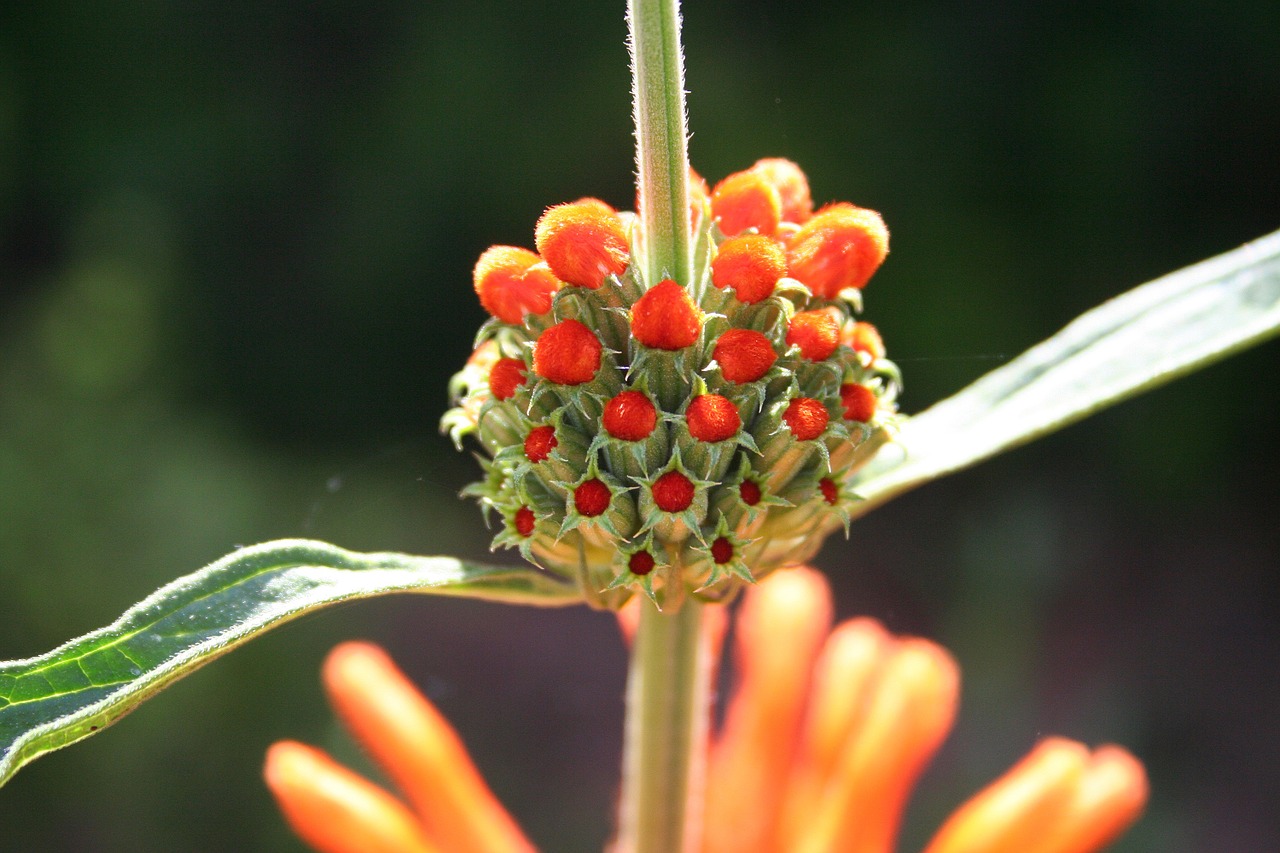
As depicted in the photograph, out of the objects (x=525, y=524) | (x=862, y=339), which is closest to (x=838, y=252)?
(x=862, y=339)

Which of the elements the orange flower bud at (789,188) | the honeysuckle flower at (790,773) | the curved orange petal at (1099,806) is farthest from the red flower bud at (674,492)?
the curved orange petal at (1099,806)

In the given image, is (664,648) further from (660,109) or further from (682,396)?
(660,109)

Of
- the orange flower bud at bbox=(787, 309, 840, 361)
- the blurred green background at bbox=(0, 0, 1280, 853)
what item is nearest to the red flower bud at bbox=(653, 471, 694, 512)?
the orange flower bud at bbox=(787, 309, 840, 361)

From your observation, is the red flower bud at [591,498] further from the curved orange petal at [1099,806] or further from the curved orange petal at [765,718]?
the curved orange petal at [1099,806]

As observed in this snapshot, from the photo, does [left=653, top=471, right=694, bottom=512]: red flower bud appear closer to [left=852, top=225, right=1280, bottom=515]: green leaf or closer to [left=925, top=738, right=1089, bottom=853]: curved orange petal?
[left=852, top=225, right=1280, bottom=515]: green leaf

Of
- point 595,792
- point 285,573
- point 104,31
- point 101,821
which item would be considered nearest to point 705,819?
point 285,573
